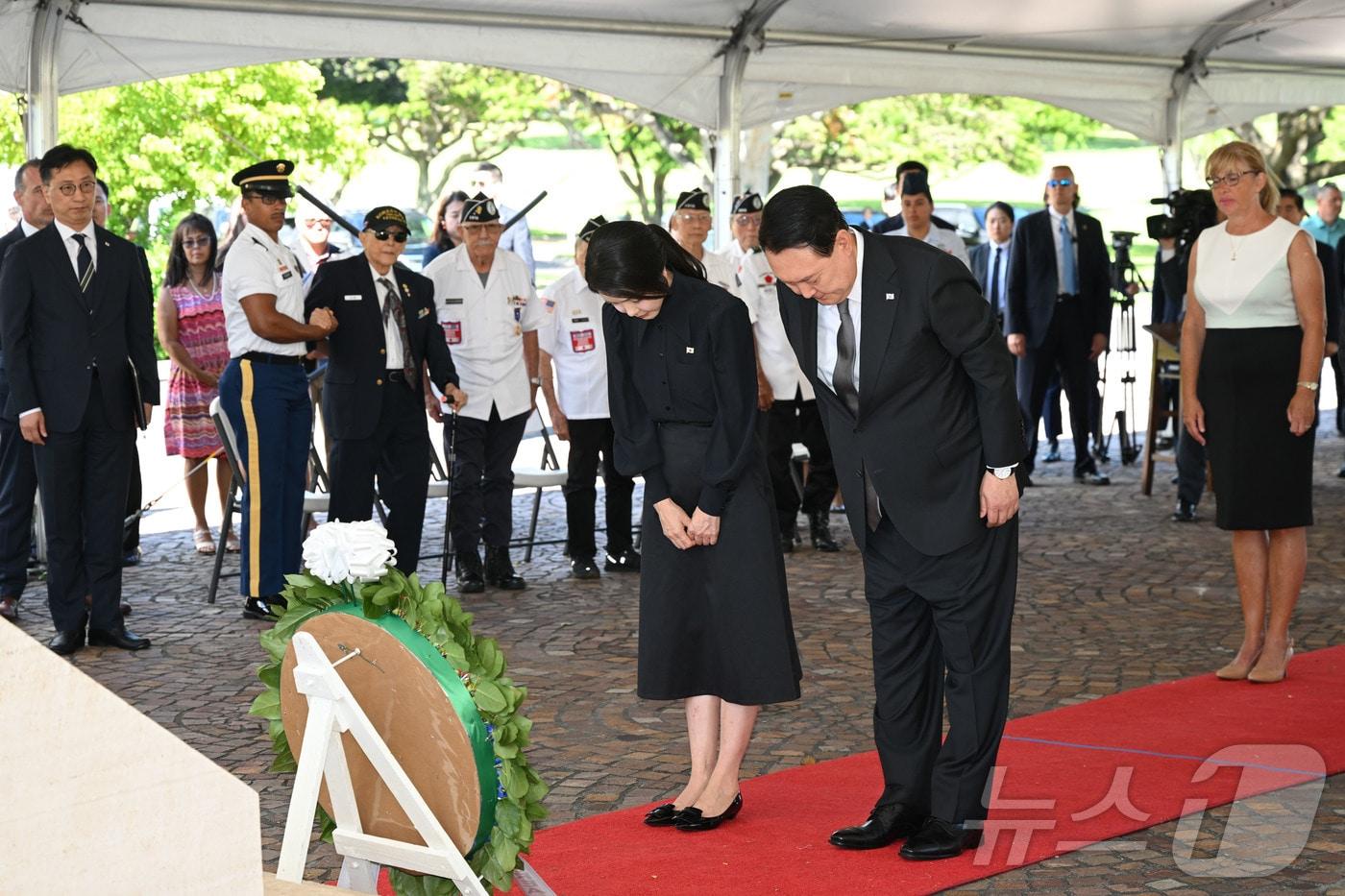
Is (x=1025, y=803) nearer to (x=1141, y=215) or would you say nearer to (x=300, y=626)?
(x=300, y=626)

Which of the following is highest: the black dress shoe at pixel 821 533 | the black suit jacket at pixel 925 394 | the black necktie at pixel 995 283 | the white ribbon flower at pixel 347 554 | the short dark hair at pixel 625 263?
the black necktie at pixel 995 283

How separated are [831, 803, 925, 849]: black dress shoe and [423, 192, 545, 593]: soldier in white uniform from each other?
13.1 ft

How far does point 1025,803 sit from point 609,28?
6.34m

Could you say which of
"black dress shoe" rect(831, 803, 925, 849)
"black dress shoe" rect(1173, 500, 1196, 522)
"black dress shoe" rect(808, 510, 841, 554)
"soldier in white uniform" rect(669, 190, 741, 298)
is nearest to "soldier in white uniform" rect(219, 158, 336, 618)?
"soldier in white uniform" rect(669, 190, 741, 298)

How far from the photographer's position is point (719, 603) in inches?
172

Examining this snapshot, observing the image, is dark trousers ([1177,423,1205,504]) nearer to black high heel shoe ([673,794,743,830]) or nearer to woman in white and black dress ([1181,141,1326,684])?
woman in white and black dress ([1181,141,1326,684])

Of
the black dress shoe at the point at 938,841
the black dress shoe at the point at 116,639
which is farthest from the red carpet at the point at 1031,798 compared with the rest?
the black dress shoe at the point at 116,639

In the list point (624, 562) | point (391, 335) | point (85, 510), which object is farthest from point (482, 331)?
point (85, 510)

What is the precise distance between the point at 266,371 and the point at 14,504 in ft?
4.49

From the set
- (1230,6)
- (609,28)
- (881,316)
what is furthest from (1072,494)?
(881,316)

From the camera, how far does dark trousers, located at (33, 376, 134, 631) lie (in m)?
6.58

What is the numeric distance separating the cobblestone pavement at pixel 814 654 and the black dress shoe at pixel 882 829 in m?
0.33

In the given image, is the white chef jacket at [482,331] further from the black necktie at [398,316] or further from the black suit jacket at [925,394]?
the black suit jacket at [925,394]

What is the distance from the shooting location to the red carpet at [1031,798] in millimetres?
4035
